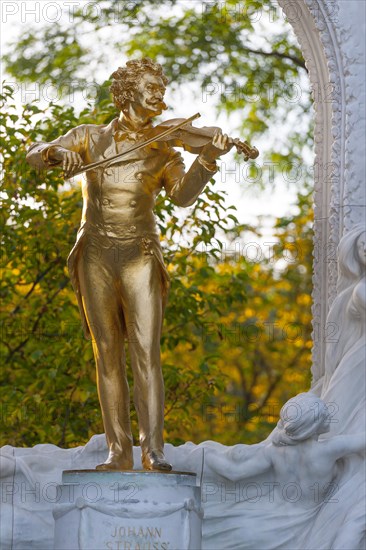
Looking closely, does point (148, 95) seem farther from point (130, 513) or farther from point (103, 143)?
point (130, 513)

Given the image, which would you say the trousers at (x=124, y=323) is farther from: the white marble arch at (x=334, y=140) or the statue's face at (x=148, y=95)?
the white marble arch at (x=334, y=140)

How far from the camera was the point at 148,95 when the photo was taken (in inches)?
258

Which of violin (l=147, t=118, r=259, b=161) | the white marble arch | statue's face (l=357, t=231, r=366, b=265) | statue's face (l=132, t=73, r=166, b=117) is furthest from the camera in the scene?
the white marble arch

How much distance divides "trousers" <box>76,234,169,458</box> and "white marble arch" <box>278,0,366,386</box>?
116 cm

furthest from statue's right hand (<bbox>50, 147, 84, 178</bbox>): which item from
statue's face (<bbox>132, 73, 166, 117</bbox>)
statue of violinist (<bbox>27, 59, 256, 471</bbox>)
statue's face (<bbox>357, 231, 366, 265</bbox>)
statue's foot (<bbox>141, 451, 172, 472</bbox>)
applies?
statue's face (<bbox>357, 231, 366, 265</bbox>)

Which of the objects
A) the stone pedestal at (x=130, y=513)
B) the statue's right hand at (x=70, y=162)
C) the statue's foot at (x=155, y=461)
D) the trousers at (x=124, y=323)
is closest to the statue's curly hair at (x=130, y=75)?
the statue's right hand at (x=70, y=162)

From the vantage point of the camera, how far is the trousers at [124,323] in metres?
6.39

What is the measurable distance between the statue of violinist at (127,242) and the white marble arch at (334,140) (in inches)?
45.1

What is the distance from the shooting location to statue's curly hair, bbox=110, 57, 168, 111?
656 cm

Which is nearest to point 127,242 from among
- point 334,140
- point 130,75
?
point 130,75

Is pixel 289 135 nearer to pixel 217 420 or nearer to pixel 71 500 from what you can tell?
pixel 217 420

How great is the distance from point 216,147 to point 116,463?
158 centimetres

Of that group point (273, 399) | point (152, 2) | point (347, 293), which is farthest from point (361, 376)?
point (273, 399)

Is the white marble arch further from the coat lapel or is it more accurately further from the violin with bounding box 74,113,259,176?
the coat lapel
